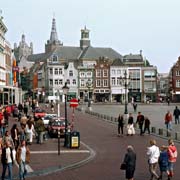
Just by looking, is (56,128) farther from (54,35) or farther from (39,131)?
(54,35)

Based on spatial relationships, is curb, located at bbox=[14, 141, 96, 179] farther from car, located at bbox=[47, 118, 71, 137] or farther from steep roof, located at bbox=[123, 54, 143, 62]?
steep roof, located at bbox=[123, 54, 143, 62]

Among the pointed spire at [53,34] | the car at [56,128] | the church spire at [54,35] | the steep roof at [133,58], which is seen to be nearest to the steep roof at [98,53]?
the steep roof at [133,58]

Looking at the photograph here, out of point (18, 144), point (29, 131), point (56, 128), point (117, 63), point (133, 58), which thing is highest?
point (133, 58)

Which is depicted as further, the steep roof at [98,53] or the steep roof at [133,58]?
the steep roof at [98,53]

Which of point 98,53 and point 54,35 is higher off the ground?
point 54,35

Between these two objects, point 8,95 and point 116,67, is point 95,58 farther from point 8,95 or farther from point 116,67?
point 8,95

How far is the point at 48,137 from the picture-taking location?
114 ft

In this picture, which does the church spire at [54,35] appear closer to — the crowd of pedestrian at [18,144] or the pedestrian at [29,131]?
the crowd of pedestrian at [18,144]

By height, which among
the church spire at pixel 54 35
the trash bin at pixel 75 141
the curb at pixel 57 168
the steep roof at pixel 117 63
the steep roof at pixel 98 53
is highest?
the church spire at pixel 54 35

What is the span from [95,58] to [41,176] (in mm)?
117866

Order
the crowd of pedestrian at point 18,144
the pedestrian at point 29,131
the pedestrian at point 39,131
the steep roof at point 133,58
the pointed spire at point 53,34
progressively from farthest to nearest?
the pointed spire at point 53,34
the steep roof at point 133,58
the pedestrian at point 39,131
the pedestrian at point 29,131
the crowd of pedestrian at point 18,144

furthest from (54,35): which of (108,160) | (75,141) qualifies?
(108,160)

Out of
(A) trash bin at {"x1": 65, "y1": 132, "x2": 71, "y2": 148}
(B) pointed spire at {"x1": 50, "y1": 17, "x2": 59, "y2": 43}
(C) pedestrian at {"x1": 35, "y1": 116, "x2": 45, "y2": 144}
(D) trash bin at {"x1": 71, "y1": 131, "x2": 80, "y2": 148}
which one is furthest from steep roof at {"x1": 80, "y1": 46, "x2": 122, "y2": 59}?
(D) trash bin at {"x1": 71, "y1": 131, "x2": 80, "y2": 148}

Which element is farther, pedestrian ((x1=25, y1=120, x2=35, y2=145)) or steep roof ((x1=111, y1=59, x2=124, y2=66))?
steep roof ((x1=111, y1=59, x2=124, y2=66))
